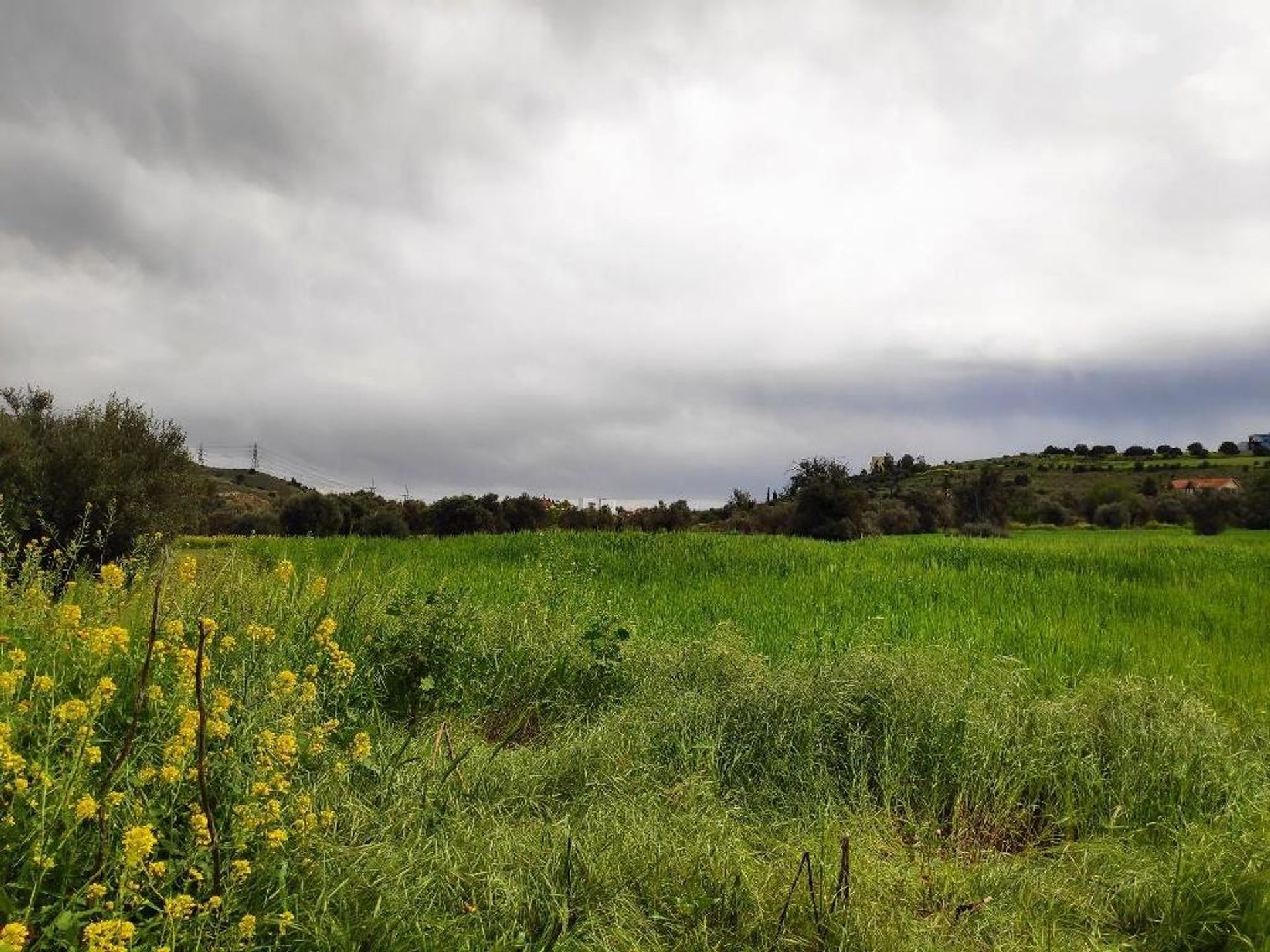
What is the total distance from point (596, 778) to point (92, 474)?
43.5 ft

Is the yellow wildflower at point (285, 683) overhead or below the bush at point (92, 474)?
below

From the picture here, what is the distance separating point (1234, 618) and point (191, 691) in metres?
12.5

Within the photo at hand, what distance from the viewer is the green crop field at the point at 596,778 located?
3.15 meters

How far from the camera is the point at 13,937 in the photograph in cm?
202

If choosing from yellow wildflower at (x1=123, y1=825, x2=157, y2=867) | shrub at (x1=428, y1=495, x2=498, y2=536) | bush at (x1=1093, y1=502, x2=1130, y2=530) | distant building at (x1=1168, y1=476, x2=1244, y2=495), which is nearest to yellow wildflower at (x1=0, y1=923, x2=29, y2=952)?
yellow wildflower at (x1=123, y1=825, x2=157, y2=867)

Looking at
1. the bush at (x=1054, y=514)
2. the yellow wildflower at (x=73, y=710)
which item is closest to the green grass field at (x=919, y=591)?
the yellow wildflower at (x=73, y=710)

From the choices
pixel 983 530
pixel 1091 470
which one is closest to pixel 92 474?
pixel 983 530

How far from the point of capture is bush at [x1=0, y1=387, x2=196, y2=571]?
13.9 m

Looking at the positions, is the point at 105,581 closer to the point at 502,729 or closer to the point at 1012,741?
the point at 502,729

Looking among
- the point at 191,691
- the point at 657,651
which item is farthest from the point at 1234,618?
the point at 191,691

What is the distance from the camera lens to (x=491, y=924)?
3273mm

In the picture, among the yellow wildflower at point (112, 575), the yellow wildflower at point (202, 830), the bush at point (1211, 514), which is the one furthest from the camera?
the bush at point (1211, 514)

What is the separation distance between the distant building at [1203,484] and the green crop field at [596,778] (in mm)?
50234

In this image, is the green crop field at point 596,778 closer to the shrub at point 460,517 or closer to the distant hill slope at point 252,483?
the shrub at point 460,517
